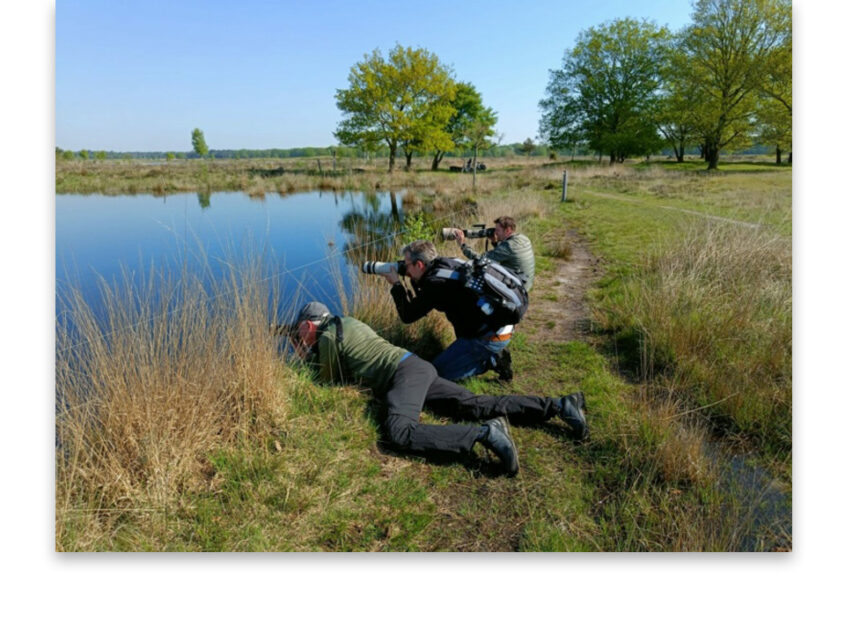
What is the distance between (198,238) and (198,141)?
3.81 feet

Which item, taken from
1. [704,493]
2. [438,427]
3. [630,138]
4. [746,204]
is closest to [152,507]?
[438,427]

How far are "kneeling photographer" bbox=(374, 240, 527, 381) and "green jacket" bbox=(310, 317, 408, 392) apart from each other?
281mm

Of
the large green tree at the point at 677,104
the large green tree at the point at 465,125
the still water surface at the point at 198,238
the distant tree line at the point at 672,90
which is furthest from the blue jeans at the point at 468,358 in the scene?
the large green tree at the point at 465,125

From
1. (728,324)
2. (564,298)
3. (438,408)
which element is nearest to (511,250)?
(564,298)

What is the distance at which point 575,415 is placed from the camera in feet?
8.30

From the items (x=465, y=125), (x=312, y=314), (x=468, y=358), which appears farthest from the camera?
(x=465, y=125)

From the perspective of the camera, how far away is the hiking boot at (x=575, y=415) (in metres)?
2.50

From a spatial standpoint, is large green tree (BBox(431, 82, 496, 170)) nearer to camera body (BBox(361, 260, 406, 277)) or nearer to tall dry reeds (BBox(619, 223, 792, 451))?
tall dry reeds (BBox(619, 223, 792, 451))

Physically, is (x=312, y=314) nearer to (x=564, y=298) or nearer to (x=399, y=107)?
(x=564, y=298)

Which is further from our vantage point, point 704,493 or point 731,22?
point 731,22

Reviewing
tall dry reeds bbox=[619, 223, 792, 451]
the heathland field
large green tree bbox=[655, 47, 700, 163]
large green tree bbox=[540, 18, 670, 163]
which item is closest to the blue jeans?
the heathland field

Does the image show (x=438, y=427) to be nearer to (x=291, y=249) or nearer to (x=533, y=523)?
(x=533, y=523)

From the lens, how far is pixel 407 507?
203 centimetres
